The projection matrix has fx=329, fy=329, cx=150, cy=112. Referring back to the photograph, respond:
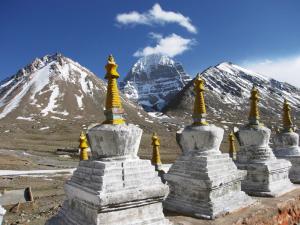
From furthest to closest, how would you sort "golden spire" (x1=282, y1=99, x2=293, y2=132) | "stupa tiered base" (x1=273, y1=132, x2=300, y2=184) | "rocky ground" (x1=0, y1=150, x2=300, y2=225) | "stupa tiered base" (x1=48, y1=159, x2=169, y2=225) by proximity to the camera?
"golden spire" (x1=282, y1=99, x2=293, y2=132) → "stupa tiered base" (x1=273, y1=132, x2=300, y2=184) → "rocky ground" (x1=0, y1=150, x2=300, y2=225) → "stupa tiered base" (x1=48, y1=159, x2=169, y2=225)

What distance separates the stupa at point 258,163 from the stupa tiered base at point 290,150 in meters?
1.89

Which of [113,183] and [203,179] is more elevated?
[113,183]

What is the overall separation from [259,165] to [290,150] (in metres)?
3.72

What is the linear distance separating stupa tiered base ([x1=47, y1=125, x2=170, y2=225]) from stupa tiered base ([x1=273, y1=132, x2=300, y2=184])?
8.63 metres

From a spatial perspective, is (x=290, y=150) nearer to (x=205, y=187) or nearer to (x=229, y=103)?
(x=205, y=187)

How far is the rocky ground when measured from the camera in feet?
28.6

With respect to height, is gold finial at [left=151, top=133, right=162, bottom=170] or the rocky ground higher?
gold finial at [left=151, top=133, right=162, bottom=170]

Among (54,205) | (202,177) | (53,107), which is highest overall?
(53,107)

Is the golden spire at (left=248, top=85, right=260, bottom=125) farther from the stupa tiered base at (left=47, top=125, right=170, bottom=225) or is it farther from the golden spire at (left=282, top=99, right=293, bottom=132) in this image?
the stupa tiered base at (left=47, top=125, right=170, bottom=225)

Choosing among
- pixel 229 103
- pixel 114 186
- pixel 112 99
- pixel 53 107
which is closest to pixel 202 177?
pixel 114 186

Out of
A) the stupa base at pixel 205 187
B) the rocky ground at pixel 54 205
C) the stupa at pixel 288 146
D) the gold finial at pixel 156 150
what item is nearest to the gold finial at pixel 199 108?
the stupa base at pixel 205 187

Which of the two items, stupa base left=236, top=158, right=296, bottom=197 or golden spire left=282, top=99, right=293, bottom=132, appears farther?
golden spire left=282, top=99, right=293, bottom=132

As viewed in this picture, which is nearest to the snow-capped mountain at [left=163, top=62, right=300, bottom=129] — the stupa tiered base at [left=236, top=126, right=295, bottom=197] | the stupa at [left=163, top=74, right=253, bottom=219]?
the stupa tiered base at [left=236, top=126, right=295, bottom=197]

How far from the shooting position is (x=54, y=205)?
69.8 feet
